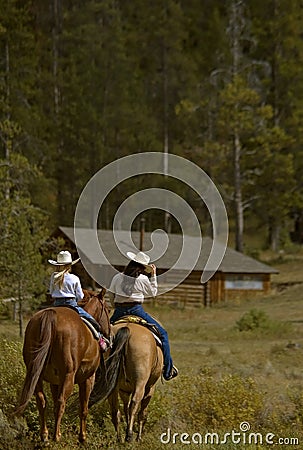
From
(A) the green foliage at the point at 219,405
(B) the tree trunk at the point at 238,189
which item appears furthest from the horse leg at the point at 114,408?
(B) the tree trunk at the point at 238,189

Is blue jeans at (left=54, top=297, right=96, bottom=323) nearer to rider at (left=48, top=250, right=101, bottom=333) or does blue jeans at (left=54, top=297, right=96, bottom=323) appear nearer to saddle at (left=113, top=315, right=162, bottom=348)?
rider at (left=48, top=250, right=101, bottom=333)

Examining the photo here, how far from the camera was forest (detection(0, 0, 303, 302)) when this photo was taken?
4759cm

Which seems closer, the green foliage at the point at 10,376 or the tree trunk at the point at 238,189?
the green foliage at the point at 10,376

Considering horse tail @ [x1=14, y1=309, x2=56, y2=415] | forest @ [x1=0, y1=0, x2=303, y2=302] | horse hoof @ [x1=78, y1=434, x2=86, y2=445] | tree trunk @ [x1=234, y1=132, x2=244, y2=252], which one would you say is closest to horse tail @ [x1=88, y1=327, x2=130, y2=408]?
horse hoof @ [x1=78, y1=434, x2=86, y2=445]

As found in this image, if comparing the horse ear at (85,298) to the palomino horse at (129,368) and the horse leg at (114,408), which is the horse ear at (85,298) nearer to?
the palomino horse at (129,368)

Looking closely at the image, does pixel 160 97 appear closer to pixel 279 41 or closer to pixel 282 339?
pixel 279 41

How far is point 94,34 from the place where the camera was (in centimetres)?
5462

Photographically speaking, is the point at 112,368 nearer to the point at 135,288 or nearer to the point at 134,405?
the point at 134,405

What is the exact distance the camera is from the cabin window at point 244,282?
1636 inches

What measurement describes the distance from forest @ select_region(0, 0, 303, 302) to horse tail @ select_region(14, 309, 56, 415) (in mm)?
33019

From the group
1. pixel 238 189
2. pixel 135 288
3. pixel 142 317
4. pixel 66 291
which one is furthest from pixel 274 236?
pixel 66 291

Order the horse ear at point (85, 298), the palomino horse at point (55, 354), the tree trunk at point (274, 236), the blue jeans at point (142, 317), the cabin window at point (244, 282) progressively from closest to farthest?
the palomino horse at point (55, 354), the horse ear at point (85, 298), the blue jeans at point (142, 317), the cabin window at point (244, 282), the tree trunk at point (274, 236)

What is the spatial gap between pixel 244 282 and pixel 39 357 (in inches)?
1298

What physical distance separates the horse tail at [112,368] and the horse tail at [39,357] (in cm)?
127
